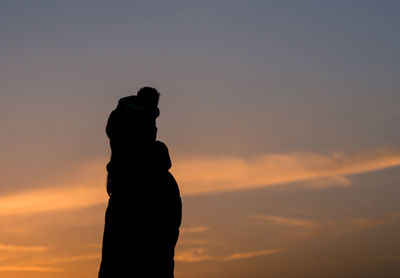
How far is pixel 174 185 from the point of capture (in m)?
11.1

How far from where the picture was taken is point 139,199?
1100cm

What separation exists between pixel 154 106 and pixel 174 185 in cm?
120

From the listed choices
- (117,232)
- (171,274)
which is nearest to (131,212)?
(117,232)

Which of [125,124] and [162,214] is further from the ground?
[125,124]

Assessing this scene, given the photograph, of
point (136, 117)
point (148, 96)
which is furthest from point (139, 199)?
point (148, 96)

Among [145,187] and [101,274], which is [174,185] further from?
[101,274]

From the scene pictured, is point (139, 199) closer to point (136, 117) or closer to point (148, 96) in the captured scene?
point (136, 117)

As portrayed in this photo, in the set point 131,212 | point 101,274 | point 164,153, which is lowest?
point 101,274

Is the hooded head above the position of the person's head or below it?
below

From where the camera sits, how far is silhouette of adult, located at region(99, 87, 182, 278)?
10906 millimetres

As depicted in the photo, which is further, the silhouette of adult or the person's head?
the person's head

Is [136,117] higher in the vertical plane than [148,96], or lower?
lower

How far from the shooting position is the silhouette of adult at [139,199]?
35.8ft

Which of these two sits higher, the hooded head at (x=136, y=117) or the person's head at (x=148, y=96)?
the person's head at (x=148, y=96)
